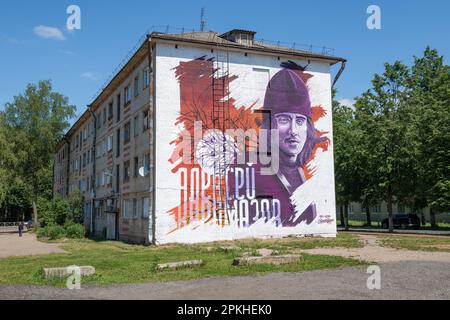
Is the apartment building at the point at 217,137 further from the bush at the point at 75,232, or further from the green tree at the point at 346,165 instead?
the green tree at the point at 346,165

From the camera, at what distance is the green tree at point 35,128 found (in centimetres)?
4912

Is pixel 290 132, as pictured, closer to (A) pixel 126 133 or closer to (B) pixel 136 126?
(B) pixel 136 126

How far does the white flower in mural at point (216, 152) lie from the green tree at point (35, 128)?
2957 cm

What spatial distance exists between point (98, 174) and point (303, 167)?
62.0ft

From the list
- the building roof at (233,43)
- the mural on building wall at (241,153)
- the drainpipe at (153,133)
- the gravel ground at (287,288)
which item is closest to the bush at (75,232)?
the drainpipe at (153,133)

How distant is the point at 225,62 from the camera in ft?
88.6

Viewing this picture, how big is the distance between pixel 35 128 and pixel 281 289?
45550mm

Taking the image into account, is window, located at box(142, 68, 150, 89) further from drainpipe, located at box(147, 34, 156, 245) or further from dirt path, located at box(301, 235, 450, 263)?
dirt path, located at box(301, 235, 450, 263)

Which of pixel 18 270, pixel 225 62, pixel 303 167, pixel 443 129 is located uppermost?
pixel 225 62

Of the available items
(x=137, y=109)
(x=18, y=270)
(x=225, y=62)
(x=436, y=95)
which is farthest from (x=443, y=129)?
(x=18, y=270)

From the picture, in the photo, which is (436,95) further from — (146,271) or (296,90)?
(146,271)

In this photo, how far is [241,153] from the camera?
26.3 meters

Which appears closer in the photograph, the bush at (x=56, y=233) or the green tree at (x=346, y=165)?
the bush at (x=56, y=233)

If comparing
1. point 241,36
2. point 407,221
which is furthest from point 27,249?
point 407,221
